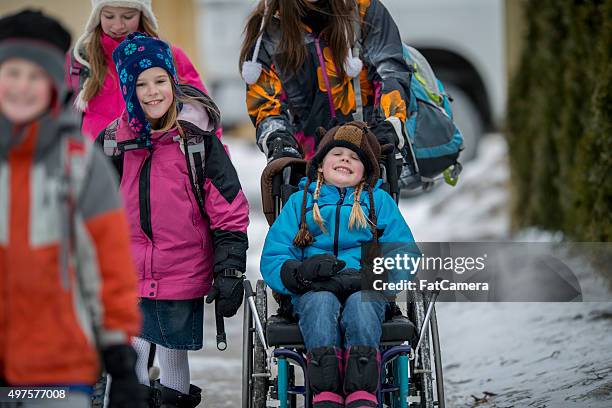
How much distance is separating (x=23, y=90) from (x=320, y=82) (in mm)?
2487

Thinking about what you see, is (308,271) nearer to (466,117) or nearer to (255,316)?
(255,316)

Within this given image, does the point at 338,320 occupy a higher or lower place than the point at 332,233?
lower

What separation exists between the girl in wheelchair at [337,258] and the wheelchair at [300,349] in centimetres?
11

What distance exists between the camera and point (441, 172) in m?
5.88

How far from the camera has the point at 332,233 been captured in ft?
16.0

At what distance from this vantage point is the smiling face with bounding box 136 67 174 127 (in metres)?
5.07

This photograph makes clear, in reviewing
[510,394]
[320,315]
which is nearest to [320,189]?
[320,315]

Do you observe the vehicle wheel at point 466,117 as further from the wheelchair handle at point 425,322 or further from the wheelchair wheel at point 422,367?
the wheelchair handle at point 425,322

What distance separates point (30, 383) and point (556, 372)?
358 cm

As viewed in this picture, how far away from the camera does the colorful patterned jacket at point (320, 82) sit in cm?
558

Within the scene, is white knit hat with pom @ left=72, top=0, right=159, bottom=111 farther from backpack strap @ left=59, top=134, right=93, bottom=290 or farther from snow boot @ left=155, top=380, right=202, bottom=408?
backpack strap @ left=59, top=134, right=93, bottom=290

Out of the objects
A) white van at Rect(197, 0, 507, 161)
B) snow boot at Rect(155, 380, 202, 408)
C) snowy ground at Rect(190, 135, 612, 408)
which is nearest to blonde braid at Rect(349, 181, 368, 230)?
snow boot at Rect(155, 380, 202, 408)

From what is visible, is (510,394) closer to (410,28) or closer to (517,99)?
(517,99)

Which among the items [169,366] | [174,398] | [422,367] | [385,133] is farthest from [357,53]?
[174,398]
